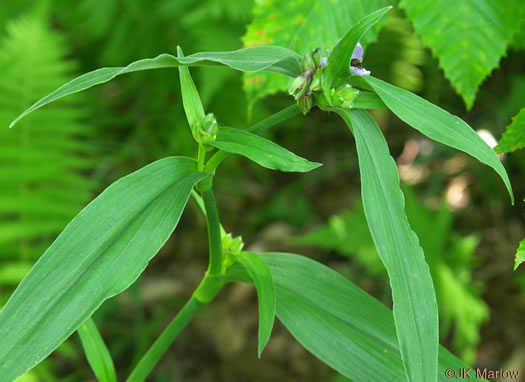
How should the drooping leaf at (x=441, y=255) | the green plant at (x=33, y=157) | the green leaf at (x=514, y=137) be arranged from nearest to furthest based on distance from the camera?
the green leaf at (x=514, y=137) → the drooping leaf at (x=441, y=255) → the green plant at (x=33, y=157)

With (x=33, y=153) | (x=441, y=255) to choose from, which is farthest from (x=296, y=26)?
(x=33, y=153)

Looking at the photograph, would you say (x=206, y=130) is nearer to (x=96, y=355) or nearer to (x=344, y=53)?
(x=344, y=53)

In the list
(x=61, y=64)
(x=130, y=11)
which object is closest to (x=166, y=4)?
(x=130, y=11)

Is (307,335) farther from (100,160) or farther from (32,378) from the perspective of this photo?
(100,160)

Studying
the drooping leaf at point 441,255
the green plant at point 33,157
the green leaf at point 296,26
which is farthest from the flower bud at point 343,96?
the green plant at point 33,157

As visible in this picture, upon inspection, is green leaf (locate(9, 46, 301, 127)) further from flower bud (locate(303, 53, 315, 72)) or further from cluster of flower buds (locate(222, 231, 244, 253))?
cluster of flower buds (locate(222, 231, 244, 253))

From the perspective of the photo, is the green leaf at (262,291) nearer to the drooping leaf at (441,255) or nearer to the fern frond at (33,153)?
the drooping leaf at (441,255)

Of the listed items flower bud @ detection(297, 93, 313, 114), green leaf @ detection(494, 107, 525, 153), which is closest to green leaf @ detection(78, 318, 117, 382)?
flower bud @ detection(297, 93, 313, 114)
